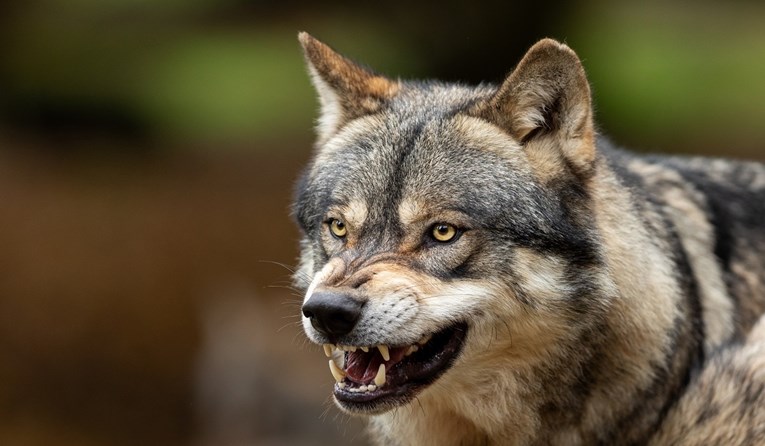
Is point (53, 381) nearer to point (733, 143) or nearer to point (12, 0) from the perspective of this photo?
point (12, 0)

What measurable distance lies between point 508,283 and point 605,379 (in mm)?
871

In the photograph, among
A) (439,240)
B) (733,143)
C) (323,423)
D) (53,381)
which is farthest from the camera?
(733,143)

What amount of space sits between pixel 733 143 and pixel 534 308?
1381 centimetres

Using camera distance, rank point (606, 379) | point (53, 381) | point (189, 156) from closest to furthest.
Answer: point (606, 379), point (53, 381), point (189, 156)

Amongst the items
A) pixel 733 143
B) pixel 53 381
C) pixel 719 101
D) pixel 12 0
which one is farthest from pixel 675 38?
pixel 53 381

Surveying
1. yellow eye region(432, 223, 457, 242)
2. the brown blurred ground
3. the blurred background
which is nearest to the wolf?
yellow eye region(432, 223, 457, 242)

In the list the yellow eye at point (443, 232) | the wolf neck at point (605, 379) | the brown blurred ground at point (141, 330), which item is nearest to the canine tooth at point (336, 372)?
the wolf neck at point (605, 379)

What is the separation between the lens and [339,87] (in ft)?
19.3

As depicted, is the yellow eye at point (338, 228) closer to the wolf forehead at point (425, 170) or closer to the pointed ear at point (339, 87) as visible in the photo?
the wolf forehead at point (425, 170)

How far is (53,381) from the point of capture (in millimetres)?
12492

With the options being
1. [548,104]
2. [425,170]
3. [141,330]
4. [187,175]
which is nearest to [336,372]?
[425,170]

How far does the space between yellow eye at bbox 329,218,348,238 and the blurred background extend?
3334 mm

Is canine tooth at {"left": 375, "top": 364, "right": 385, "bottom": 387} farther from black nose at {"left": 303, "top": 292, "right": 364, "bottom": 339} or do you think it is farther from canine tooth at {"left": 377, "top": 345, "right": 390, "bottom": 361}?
black nose at {"left": 303, "top": 292, "right": 364, "bottom": 339}

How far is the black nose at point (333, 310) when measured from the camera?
4566 mm
